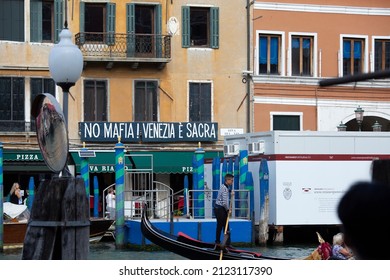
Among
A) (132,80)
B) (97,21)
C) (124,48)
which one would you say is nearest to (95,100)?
(132,80)

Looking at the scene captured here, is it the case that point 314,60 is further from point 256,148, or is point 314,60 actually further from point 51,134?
point 51,134

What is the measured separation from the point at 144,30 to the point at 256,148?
5.28 metres

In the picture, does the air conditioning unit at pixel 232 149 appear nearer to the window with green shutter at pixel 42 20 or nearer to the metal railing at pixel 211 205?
the metal railing at pixel 211 205

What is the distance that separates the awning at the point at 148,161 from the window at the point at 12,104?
4.26ft

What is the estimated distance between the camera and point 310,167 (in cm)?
1720

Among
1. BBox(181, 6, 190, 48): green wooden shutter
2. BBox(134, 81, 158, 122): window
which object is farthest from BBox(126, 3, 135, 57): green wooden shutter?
BBox(181, 6, 190, 48): green wooden shutter

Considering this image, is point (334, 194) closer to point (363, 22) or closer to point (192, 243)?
point (192, 243)

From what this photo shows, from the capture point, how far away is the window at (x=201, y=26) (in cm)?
2220

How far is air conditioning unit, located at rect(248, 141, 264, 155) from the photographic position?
1752cm

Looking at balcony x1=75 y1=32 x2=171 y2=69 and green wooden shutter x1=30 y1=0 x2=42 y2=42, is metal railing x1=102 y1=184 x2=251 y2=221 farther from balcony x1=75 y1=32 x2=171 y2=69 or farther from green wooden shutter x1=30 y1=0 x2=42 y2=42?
green wooden shutter x1=30 y1=0 x2=42 y2=42

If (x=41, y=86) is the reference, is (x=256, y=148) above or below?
below

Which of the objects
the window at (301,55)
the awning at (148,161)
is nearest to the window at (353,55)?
the window at (301,55)

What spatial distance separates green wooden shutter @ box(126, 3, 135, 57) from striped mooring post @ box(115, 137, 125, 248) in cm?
524

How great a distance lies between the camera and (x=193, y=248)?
12.2 metres
